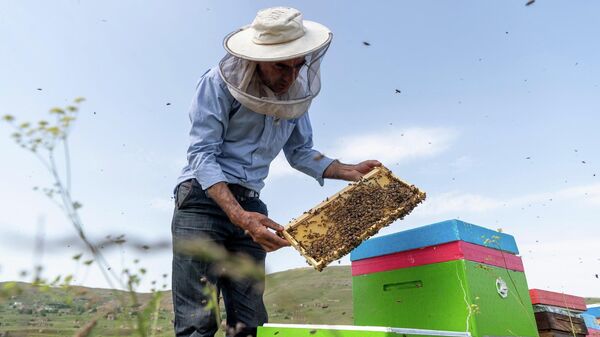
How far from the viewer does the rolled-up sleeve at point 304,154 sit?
13.4ft

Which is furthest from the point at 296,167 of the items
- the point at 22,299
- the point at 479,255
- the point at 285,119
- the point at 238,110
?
the point at 22,299

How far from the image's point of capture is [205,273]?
3100mm

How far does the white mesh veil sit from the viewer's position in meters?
3.29

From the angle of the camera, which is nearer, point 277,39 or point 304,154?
point 277,39

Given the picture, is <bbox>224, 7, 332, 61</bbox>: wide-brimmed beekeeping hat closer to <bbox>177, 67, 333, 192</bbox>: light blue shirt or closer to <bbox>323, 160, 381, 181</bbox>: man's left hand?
<bbox>177, 67, 333, 192</bbox>: light blue shirt

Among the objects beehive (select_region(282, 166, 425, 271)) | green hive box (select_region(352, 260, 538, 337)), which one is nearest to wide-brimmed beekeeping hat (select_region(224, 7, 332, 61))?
beehive (select_region(282, 166, 425, 271))

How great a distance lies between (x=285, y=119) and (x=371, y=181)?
2.57ft

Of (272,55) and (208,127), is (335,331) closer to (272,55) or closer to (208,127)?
(208,127)

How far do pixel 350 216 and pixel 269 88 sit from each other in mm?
1042

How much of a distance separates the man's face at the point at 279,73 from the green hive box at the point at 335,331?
1558mm

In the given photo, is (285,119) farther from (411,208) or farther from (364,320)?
(364,320)

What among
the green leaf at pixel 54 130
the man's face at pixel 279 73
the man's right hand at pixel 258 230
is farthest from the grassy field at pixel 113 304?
the man's face at pixel 279 73

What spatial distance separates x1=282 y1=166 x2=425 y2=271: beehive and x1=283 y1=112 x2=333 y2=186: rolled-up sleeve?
1.61 ft

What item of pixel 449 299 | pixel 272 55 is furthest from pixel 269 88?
pixel 449 299
